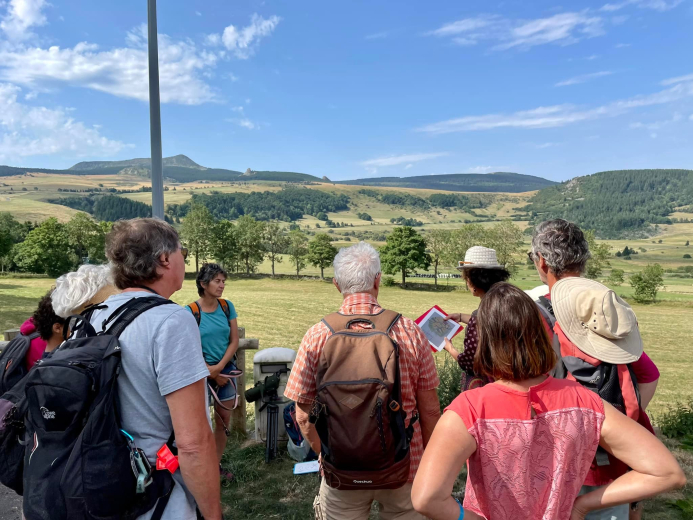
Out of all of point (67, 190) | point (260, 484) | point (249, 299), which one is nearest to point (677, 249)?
point (249, 299)

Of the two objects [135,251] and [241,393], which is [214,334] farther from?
[135,251]

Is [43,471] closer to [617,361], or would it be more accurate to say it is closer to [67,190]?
[617,361]

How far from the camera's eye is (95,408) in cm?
164

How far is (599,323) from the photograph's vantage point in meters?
2.16

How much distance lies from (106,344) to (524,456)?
1587 millimetres

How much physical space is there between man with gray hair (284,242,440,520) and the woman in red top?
0.68 meters

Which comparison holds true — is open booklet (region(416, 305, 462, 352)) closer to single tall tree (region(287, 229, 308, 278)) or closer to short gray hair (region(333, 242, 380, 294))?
short gray hair (region(333, 242, 380, 294))

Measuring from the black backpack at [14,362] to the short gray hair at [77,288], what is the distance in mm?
561

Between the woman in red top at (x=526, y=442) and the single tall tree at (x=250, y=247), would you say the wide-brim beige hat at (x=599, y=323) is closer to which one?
the woman in red top at (x=526, y=442)

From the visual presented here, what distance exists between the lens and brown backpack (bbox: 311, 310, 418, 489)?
2271 mm

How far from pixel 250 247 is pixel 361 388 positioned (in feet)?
→ 250

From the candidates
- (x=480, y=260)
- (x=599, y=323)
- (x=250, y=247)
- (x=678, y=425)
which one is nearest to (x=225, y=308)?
(x=480, y=260)

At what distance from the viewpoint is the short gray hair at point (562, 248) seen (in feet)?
8.95

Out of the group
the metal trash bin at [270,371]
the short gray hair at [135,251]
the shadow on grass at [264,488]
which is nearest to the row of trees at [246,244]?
the metal trash bin at [270,371]
